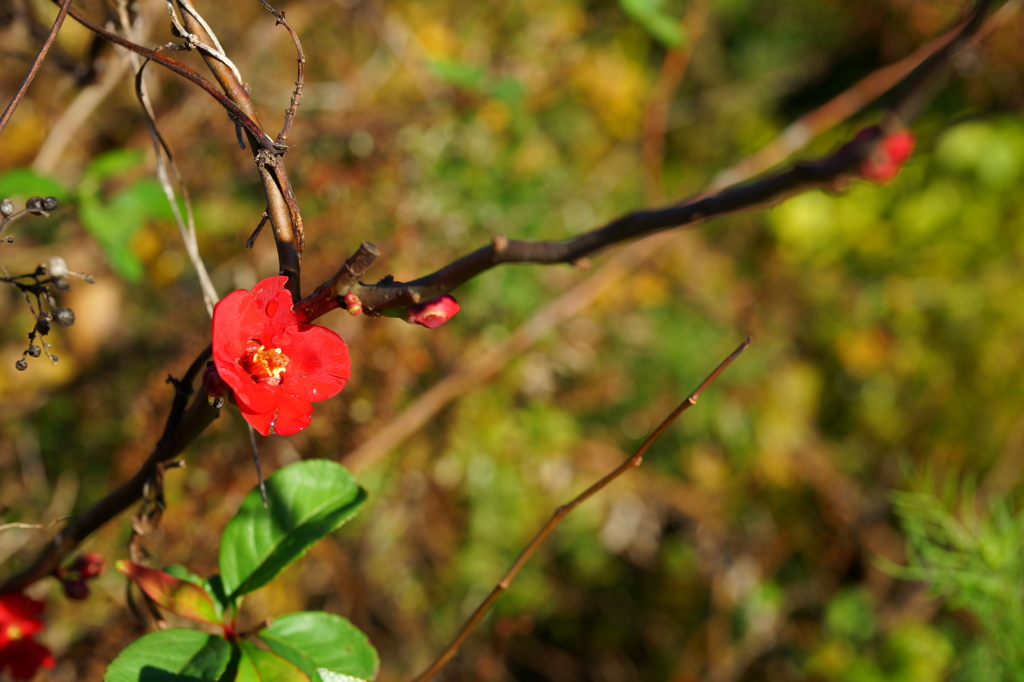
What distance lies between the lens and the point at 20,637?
2.40 feet

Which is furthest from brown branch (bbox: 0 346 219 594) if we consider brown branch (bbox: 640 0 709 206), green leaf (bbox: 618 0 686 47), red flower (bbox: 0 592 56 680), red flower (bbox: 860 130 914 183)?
brown branch (bbox: 640 0 709 206)

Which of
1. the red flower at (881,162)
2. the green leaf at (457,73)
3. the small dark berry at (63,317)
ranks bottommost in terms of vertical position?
the red flower at (881,162)

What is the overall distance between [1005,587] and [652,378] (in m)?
0.94

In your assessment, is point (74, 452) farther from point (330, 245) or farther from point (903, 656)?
point (903, 656)

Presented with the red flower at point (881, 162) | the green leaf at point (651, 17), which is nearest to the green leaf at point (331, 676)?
the red flower at point (881, 162)

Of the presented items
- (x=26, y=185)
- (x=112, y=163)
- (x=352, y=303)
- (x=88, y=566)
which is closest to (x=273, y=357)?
(x=352, y=303)

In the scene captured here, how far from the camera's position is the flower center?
540 mm

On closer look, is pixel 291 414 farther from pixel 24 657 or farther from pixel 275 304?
pixel 24 657

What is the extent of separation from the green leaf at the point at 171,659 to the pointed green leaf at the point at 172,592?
0.06ft

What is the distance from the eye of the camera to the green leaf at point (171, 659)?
56cm

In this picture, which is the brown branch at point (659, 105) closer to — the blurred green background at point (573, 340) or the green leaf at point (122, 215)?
the blurred green background at point (573, 340)

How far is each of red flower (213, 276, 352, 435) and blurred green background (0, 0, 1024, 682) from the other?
2.21 ft

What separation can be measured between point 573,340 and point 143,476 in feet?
4.17

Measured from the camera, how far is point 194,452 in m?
1.37
